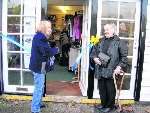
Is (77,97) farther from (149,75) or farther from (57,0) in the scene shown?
(57,0)

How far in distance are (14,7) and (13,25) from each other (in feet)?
1.21

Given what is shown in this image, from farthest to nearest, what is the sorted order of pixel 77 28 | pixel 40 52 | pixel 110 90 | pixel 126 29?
pixel 77 28 → pixel 126 29 → pixel 110 90 → pixel 40 52

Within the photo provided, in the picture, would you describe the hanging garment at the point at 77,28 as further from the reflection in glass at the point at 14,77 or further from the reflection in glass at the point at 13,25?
the reflection in glass at the point at 14,77

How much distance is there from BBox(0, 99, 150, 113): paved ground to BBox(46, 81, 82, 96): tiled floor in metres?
0.64

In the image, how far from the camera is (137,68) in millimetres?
7594

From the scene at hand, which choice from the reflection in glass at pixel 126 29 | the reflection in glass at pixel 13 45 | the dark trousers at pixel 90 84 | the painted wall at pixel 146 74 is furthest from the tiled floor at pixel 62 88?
the reflection in glass at pixel 126 29

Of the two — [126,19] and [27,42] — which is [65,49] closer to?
[27,42]

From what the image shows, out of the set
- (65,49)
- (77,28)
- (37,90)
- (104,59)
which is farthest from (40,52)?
(65,49)

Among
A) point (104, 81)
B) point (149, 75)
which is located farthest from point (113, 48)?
point (149, 75)

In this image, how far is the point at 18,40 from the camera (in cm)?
752

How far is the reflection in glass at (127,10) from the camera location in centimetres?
744

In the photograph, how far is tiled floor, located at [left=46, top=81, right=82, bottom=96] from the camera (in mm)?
8128

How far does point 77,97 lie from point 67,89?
0.79m

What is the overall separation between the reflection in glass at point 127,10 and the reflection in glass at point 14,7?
83.4 inches
